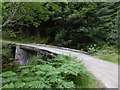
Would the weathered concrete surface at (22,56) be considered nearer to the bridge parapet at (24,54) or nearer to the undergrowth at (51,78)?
the bridge parapet at (24,54)

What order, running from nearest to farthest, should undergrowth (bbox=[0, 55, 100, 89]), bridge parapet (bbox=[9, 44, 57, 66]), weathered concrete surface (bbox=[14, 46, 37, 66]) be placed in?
undergrowth (bbox=[0, 55, 100, 89]) → bridge parapet (bbox=[9, 44, 57, 66]) → weathered concrete surface (bbox=[14, 46, 37, 66])

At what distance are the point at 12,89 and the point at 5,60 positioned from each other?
11406 millimetres

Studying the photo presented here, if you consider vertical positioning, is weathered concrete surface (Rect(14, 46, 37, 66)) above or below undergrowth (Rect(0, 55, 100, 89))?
below

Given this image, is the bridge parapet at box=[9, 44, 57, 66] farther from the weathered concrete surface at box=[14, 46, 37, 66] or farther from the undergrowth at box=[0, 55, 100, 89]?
the undergrowth at box=[0, 55, 100, 89]

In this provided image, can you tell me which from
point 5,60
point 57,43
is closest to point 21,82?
point 5,60

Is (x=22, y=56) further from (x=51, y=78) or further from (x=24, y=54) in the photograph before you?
(x=51, y=78)

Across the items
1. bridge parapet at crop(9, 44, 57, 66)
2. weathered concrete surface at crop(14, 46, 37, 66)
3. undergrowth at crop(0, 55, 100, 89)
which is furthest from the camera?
weathered concrete surface at crop(14, 46, 37, 66)

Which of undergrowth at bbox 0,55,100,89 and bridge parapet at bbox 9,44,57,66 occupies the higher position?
undergrowth at bbox 0,55,100,89

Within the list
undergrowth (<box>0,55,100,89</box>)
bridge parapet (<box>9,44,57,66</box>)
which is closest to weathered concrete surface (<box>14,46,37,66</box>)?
bridge parapet (<box>9,44,57,66</box>)

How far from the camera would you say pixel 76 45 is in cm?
2031

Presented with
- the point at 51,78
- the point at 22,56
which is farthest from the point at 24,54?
the point at 51,78

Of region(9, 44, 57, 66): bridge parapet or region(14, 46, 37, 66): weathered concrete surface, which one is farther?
region(14, 46, 37, 66): weathered concrete surface

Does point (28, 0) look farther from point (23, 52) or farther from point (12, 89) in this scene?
point (23, 52)

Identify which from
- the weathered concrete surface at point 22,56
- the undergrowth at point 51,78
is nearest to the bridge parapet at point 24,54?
the weathered concrete surface at point 22,56
